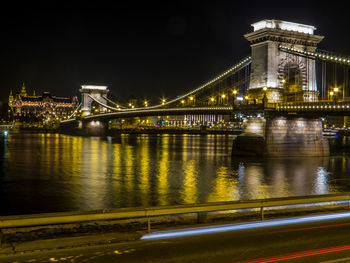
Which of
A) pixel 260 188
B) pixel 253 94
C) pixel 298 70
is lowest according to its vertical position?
pixel 260 188

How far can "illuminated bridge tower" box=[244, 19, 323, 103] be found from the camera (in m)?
36.7

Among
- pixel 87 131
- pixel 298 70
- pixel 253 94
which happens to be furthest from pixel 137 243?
pixel 87 131

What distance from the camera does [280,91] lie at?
37250mm

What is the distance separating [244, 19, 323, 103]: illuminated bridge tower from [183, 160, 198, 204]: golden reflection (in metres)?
→ 10.1

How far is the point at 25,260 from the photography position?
607 cm

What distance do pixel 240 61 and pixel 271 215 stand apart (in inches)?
1468

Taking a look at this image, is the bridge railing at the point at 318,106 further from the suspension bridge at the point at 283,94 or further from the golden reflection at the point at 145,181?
the golden reflection at the point at 145,181

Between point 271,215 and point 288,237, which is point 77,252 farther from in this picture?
point 271,215

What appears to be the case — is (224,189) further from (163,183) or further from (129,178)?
(129,178)

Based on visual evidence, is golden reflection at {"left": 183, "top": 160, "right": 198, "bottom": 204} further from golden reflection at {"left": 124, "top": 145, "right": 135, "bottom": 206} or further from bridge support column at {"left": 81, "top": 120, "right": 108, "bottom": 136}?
bridge support column at {"left": 81, "top": 120, "right": 108, "bottom": 136}

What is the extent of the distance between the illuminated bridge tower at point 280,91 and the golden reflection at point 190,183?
6.80 m

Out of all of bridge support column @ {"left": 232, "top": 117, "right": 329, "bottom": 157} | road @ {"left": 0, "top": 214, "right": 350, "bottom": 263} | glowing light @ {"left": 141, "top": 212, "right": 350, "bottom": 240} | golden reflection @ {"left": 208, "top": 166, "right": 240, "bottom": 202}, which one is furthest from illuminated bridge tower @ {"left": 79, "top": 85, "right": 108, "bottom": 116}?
road @ {"left": 0, "top": 214, "right": 350, "bottom": 263}

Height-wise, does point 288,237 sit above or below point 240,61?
below

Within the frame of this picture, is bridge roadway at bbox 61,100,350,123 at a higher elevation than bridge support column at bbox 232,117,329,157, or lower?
higher
